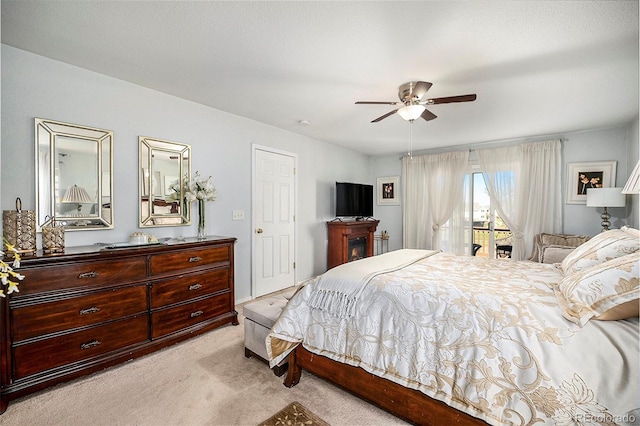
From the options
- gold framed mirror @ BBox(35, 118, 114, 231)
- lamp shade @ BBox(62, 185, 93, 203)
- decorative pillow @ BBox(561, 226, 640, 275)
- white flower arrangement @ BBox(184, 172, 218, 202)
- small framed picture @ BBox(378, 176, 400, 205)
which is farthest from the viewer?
small framed picture @ BBox(378, 176, 400, 205)

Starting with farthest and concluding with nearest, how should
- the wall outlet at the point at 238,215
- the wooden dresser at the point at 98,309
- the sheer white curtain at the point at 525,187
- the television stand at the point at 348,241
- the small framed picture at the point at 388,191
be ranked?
1. the small framed picture at the point at 388,191
2. the television stand at the point at 348,241
3. the sheer white curtain at the point at 525,187
4. the wall outlet at the point at 238,215
5. the wooden dresser at the point at 98,309

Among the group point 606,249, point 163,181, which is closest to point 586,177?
point 606,249

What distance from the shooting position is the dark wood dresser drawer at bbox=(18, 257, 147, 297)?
181 cm

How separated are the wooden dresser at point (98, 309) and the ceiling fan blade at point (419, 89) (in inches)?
96.1

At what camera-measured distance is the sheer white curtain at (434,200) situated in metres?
5.08

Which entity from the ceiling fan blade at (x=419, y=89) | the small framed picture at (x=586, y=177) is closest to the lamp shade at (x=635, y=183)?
the ceiling fan blade at (x=419, y=89)

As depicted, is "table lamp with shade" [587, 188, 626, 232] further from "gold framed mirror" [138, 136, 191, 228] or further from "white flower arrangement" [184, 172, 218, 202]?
"gold framed mirror" [138, 136, 191, 228]

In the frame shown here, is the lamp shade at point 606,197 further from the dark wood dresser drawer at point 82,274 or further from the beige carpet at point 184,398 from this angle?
the dark wood dresser drawer at point 82,274

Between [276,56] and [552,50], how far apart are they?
2105mm

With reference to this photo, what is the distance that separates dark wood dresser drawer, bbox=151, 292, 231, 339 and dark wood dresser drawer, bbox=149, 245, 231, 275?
0.37m

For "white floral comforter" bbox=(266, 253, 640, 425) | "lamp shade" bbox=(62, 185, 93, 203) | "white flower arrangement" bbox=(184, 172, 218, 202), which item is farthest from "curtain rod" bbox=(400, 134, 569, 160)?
"lamp shade" bbox=(62, 185, 93, 203)

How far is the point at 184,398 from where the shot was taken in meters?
1.83

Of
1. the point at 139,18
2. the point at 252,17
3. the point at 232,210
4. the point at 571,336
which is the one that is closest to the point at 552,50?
the point at 571,336

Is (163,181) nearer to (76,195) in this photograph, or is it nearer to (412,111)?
(76,195)
